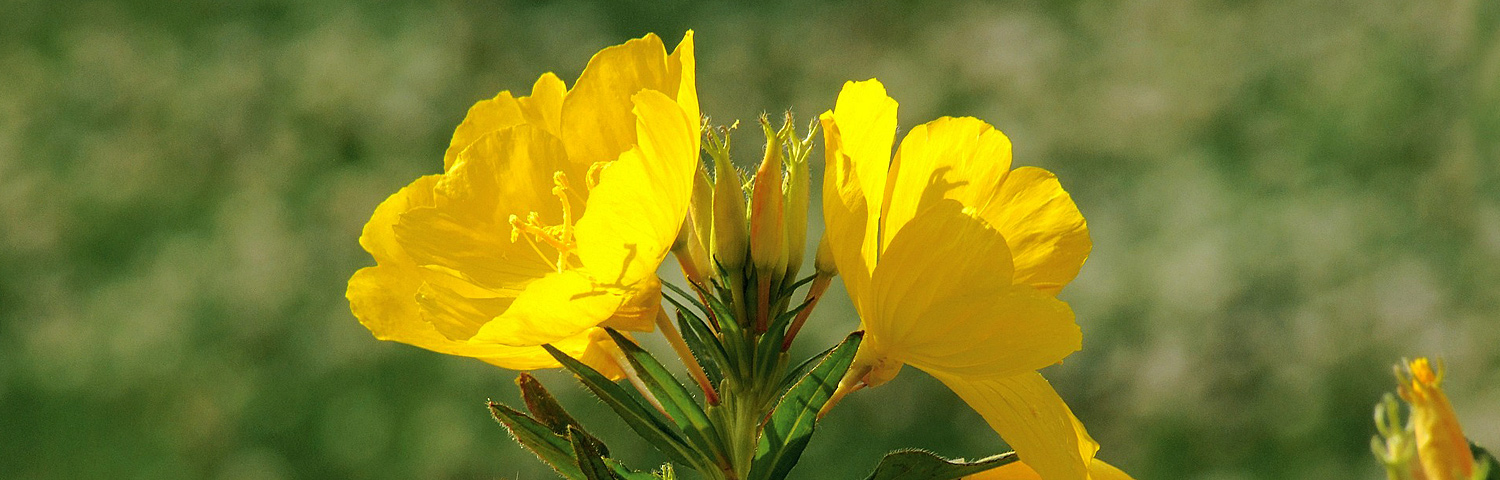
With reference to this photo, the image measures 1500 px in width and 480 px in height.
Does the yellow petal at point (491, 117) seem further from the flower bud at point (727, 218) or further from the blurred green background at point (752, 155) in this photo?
the blurred green background at point (752, 155)

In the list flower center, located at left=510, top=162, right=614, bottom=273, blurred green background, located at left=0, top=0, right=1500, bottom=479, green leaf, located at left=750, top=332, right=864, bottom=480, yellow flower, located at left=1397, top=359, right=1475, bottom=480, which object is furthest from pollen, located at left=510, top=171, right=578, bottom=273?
blurred green background, located at left=0, top=0, right=1500, bottom=479

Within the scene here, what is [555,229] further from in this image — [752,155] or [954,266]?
[752,155]

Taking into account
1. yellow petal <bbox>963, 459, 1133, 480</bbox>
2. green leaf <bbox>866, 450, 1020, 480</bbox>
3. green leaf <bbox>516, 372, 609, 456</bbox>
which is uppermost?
green leaf <bbox>516, 372, 609, 456</bbox>

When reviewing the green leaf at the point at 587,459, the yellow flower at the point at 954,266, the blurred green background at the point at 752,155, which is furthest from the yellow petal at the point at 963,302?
the blurred green background at the point at 752,155

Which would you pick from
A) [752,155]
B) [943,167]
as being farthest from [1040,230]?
[752,155]

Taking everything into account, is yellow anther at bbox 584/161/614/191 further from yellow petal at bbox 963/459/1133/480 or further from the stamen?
yellow petal at bbox 963/459/1133/480

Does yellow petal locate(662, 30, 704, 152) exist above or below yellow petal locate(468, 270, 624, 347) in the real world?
above
